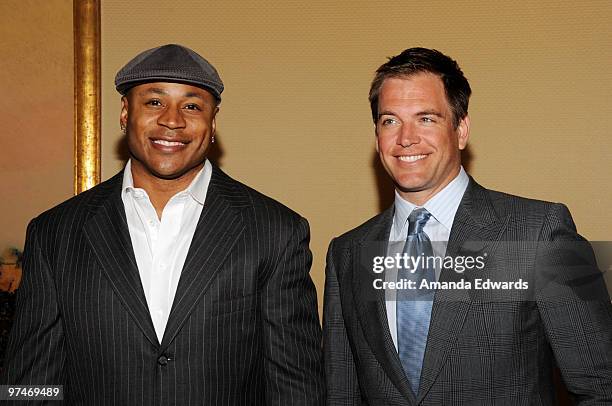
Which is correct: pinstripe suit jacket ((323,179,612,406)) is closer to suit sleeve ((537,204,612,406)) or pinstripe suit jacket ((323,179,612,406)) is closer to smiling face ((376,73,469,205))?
suit sleeve ((537,204,612,406))

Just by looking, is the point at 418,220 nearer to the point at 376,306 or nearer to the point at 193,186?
the point at 376,306

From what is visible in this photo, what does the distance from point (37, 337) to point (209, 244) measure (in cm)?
47

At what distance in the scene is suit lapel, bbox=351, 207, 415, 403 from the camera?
6.24 ft

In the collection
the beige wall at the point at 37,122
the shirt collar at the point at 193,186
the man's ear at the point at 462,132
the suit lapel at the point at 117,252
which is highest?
the beige wall at the point at 37,122

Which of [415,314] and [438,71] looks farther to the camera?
[438,71]

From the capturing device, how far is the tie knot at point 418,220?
2.02m

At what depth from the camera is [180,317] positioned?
6.31 feet

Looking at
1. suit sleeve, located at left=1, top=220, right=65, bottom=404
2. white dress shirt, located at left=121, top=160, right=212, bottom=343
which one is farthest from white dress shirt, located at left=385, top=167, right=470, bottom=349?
suit sleeve, located at left=1, top=220, right=65, bottom=404

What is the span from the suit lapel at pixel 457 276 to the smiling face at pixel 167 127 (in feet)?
2.21

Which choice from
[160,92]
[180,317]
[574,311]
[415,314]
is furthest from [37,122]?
[574,311]

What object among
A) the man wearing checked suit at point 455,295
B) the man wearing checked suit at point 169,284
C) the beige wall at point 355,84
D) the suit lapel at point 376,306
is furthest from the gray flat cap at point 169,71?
the beige wall at point 355,84

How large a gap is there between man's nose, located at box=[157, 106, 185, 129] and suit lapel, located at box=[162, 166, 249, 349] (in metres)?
0.20

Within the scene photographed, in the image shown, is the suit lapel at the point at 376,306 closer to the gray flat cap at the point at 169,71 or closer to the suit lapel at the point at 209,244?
the suit lapel at the point at 209,244

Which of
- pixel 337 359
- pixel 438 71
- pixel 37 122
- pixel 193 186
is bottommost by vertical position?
pixel 337 359
